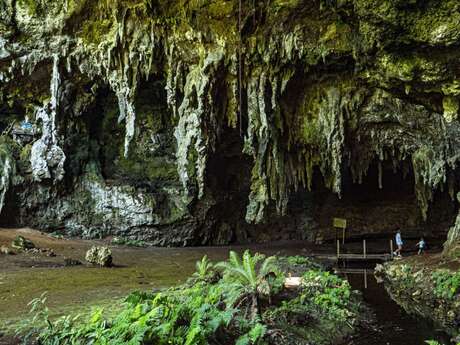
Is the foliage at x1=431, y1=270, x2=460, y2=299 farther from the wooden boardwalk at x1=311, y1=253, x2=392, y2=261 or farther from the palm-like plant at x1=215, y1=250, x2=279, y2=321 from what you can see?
the wooden boardwalk at x1=311, y1=253, x2=392, y2=261

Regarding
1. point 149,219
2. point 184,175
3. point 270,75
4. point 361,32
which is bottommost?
point 149,219

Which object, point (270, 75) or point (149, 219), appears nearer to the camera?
point (270, 75)

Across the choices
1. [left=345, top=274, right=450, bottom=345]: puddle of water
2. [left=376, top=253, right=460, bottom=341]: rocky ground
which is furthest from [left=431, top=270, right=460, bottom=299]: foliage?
[left=345, top=274, right=450, bottom=345]: puddle of water

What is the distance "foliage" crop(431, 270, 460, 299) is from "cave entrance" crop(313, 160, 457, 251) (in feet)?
40.8

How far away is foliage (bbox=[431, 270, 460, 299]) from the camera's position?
8.56m

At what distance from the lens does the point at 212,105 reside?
1518 cm

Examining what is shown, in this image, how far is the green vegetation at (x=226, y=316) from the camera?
15.8ft

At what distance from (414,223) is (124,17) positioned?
Answer: 18.0 m

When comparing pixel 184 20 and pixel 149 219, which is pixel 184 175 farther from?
pixel 184 20

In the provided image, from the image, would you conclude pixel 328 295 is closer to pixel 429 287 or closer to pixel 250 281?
pixel 250 281

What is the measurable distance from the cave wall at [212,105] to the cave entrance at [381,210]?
22 cm

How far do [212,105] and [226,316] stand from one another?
10.7 m

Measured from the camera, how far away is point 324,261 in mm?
15867

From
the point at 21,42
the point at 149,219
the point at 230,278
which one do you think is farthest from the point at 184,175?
the point at 230,278
